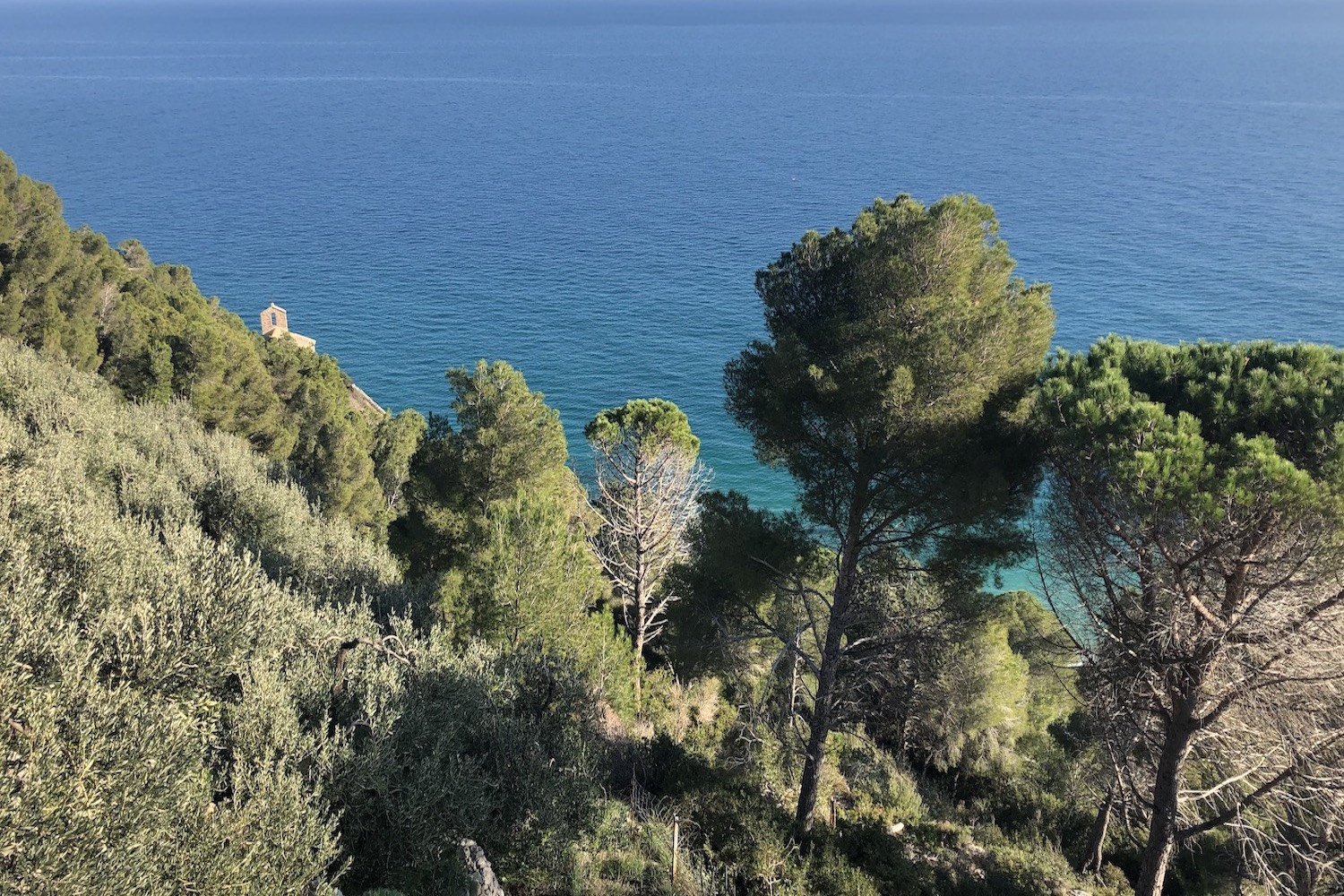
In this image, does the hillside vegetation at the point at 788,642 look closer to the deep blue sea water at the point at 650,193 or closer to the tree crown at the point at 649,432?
the tree crown at the point at 649,432

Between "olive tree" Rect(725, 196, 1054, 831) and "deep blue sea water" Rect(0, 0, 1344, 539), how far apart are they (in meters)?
21.5

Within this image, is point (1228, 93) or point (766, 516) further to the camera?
point (1228, 93)

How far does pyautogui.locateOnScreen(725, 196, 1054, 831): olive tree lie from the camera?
8172mm

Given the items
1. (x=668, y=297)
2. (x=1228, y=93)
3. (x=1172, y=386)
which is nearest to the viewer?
(x=1172, y=386)

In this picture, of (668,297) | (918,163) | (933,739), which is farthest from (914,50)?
(933,739)

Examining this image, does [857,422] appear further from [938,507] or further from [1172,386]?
[1172,386]

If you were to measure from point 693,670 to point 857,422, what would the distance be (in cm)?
497

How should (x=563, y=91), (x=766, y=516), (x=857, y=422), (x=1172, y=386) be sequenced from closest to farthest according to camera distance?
1. (x=1172, y=386)
2. (x=857, y=422)
3. (x=766, y=516)
4. (x=563, y=91)

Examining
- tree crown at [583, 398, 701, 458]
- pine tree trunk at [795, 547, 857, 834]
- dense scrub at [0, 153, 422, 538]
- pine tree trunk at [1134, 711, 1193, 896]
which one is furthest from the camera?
dense scrub at [0, 153, 422, 538]

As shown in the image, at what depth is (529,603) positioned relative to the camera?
38.6 ft

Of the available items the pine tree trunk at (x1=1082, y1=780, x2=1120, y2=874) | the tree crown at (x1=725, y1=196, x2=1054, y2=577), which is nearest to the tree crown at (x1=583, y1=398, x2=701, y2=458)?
the tree crown at (x1=725, y1=196, x2=1054, y2=577)

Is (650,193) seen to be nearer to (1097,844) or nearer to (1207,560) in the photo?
(1097,844)

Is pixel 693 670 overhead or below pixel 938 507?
below

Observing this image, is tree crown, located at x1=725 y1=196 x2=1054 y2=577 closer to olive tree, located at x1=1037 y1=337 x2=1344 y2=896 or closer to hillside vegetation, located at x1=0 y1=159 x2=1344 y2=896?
hillside vegetation, located at x1=0 y1=159 x2=1344 y2=896
